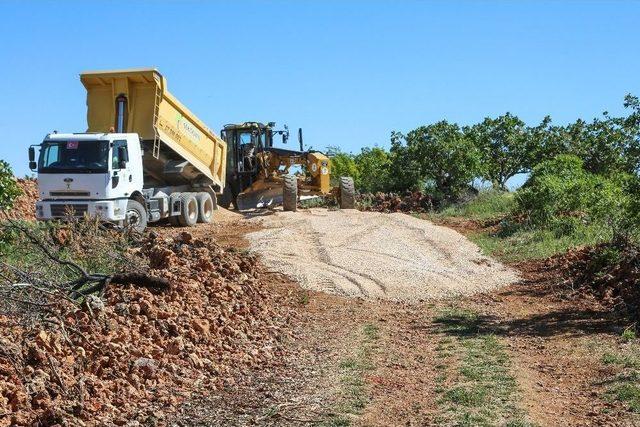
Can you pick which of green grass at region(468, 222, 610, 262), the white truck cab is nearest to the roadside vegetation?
green grass at region(468, 222, 610, 262)

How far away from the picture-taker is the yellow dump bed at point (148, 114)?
21.4 meters

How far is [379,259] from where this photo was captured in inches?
661

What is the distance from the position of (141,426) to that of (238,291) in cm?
493

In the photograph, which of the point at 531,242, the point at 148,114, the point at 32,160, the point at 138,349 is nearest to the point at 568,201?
the point at 531,242

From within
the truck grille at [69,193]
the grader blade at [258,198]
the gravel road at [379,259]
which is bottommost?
the gravel road at [379,259]

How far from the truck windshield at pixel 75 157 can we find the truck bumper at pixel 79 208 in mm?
716

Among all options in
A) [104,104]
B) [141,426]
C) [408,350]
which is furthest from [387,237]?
[141,426]

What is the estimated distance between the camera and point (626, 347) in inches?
392

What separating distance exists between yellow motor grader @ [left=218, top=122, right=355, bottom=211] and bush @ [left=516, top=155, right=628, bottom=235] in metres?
6.90

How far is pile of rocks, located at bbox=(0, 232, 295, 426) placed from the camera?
7.10 m

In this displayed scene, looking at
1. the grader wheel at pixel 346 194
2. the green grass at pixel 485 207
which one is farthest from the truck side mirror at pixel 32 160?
the green grass at pixel 485 207

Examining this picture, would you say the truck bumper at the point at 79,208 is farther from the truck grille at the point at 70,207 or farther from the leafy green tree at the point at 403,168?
the leafy green tree at the point at 403,168

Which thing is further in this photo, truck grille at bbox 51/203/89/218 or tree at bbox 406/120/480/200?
tree at bbox 406/120/480/200

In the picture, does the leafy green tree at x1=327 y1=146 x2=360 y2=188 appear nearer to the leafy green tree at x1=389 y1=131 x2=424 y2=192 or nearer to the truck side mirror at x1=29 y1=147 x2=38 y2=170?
the leafy green tree at x1=389 y1=131 x2=424 y2=192
